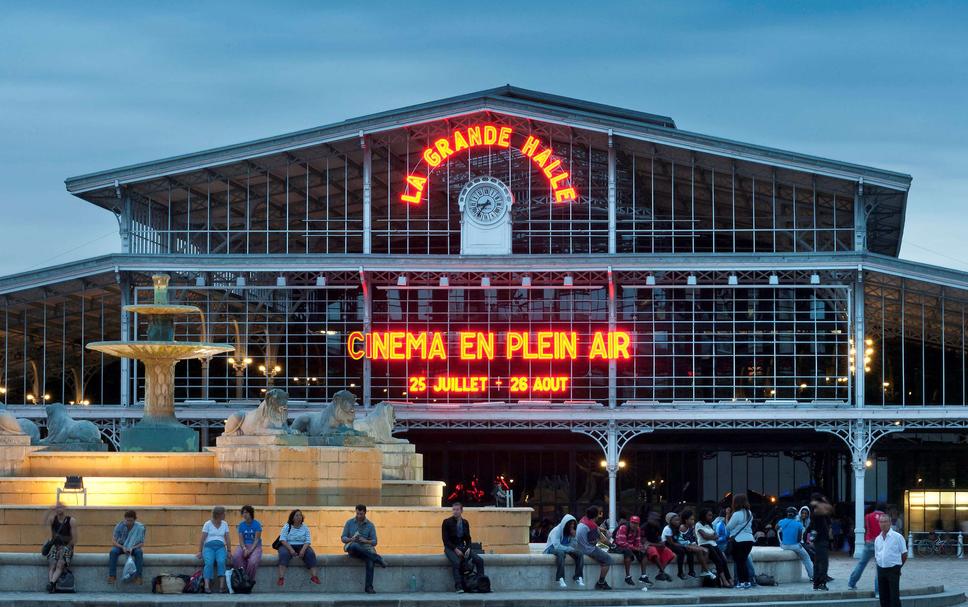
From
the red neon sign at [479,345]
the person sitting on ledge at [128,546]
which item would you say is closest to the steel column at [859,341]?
the red neon sign at [479,345]

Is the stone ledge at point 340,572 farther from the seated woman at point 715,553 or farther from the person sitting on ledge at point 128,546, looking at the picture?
the seated woman at point 715,553

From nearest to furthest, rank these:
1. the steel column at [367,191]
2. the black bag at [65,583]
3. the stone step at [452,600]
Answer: the stone step at [452,600] < the black bag at [65,583] < the steel column at [367,191]

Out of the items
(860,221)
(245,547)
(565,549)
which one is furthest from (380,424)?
(860,221)

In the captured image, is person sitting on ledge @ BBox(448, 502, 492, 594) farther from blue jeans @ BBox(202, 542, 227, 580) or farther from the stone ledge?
blue jeans @ BBox(202, 542, 227, 580)

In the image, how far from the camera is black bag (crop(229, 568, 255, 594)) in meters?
26.4

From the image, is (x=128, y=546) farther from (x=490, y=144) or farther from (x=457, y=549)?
(x=490, y=144)

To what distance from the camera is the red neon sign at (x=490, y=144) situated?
5881cm

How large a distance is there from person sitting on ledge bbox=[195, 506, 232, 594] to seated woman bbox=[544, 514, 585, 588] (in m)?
5.39

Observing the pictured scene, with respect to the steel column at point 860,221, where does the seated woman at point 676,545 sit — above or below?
below

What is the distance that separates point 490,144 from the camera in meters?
59.2

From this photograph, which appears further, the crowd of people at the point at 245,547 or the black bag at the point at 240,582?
the black bag at the point at 240,582

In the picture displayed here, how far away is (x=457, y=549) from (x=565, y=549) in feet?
6.98

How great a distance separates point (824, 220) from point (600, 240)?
8.53m

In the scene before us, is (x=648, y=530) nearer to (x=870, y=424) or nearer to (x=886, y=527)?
(x=886, y=527)
